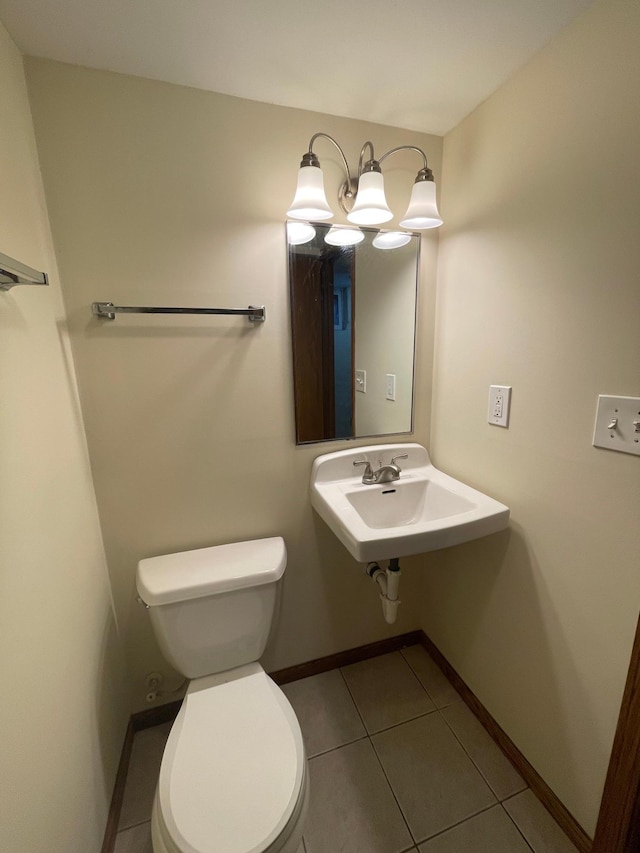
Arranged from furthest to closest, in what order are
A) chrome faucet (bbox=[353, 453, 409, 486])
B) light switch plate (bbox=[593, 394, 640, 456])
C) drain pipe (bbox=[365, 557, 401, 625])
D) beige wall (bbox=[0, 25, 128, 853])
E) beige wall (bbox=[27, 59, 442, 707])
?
chrome faucet (bbox=[353, 453, 409, 486]), drain pipe (bbox=[365, 557, 401, 625]), beige wall (bbox=[27, 59, 442, 707]), light switch plate (bbox=[593, 394, 640, 456]), beige wall (bbox=[0, 25, 128, 853])

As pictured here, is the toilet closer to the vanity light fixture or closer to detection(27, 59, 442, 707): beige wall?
detection(27, 59, 442, 707): beige wall

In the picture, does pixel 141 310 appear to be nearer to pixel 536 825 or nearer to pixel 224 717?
pixel 224 717

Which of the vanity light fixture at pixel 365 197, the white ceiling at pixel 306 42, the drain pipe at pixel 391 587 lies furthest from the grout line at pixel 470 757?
the white ceiling at pixel 306 42

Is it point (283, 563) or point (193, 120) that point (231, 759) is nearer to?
point (283, 563)

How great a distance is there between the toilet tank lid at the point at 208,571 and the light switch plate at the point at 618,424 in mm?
983

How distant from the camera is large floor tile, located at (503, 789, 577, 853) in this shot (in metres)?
1.00

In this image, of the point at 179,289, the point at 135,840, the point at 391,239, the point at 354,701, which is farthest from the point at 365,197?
the point at 135,840

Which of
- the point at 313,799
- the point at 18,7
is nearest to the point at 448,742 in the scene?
the point at 313,799

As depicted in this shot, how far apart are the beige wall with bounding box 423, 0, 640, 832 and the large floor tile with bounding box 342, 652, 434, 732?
27 cm

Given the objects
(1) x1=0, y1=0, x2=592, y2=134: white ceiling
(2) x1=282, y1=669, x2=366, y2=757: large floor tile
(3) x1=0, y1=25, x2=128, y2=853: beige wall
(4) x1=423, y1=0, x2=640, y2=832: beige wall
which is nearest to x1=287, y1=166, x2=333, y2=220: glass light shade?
(1) x1=0, y1=0, x2=592, y2=134: white ceiling

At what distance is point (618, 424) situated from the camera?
2.69 feet

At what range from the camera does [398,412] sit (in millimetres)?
1479

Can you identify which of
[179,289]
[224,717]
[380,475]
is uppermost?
[179,289]

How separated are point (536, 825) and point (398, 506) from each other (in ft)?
3.29
